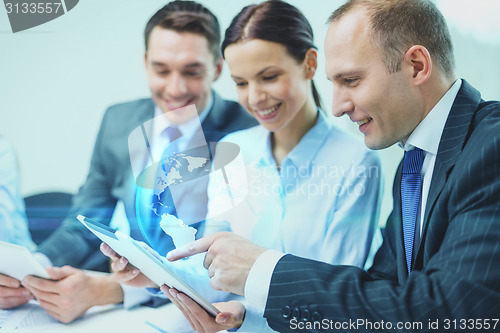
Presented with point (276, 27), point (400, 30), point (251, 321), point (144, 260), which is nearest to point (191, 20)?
point (276, 27)

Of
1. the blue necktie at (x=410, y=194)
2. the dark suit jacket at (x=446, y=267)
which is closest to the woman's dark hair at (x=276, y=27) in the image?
the blue necktie at (x=410, y=194)

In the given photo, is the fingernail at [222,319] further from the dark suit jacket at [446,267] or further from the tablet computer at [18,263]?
the tablet computer at [18,263]

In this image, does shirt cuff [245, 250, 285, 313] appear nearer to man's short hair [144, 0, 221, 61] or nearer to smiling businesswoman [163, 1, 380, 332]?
smiling businesswoman [163, 1, 380, 332]

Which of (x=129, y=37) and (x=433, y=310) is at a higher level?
(x=129, y=37)

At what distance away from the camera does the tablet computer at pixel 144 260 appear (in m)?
1.42

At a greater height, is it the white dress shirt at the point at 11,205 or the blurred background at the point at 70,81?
the blurred background at the point at 70,81

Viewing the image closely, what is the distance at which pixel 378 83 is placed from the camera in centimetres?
142

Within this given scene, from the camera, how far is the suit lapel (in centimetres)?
131

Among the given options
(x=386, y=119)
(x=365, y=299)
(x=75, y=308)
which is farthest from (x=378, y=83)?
(x=75, y=308)

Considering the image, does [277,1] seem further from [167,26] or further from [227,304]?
[227,304]

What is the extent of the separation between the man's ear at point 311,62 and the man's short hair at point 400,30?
9.2 inches

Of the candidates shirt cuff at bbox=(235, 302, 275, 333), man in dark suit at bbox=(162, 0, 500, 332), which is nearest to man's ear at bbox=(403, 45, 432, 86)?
man in dark suit at bbox=(162, 0, 500, 332)

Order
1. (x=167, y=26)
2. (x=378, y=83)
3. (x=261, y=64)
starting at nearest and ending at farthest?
1. (x=378, y=83)
2. (x=261, y=64)
3. (x=167, y=26)

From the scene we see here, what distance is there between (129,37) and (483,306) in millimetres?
1362
